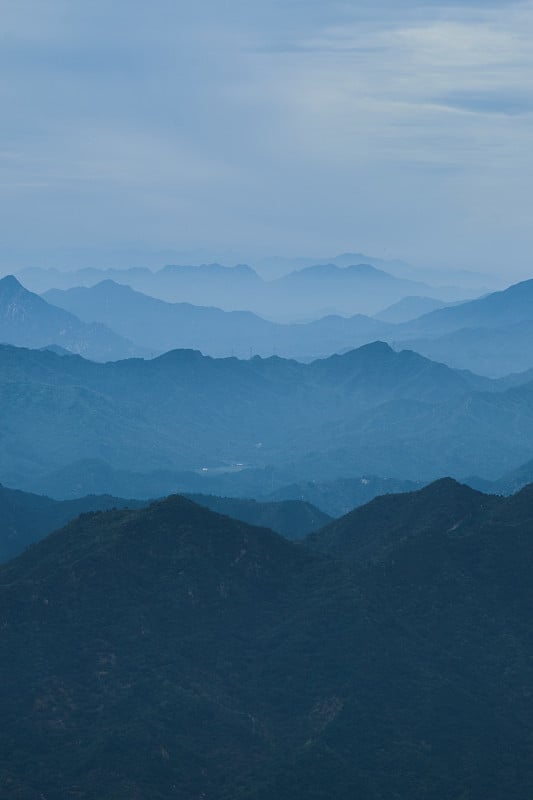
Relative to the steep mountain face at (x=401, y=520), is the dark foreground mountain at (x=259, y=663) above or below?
below

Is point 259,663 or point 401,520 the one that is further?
point 401,520

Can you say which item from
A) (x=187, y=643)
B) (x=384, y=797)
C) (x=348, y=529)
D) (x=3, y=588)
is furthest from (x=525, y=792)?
(x=348, y=529)

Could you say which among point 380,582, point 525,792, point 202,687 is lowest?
point 525,792

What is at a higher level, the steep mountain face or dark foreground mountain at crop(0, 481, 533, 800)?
the steep mountain face

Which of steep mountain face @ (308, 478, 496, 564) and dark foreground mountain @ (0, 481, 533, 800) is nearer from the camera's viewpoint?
dark foreground mountain @ (0, 481, 533, 800)

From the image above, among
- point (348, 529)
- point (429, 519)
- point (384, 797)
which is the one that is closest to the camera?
point (384, 797)

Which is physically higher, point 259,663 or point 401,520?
point 401,520

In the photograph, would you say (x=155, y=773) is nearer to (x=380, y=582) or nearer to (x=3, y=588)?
(x=3, y=588)

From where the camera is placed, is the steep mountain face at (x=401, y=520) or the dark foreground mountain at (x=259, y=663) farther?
the steep mountain face at (x=401, y=520)
